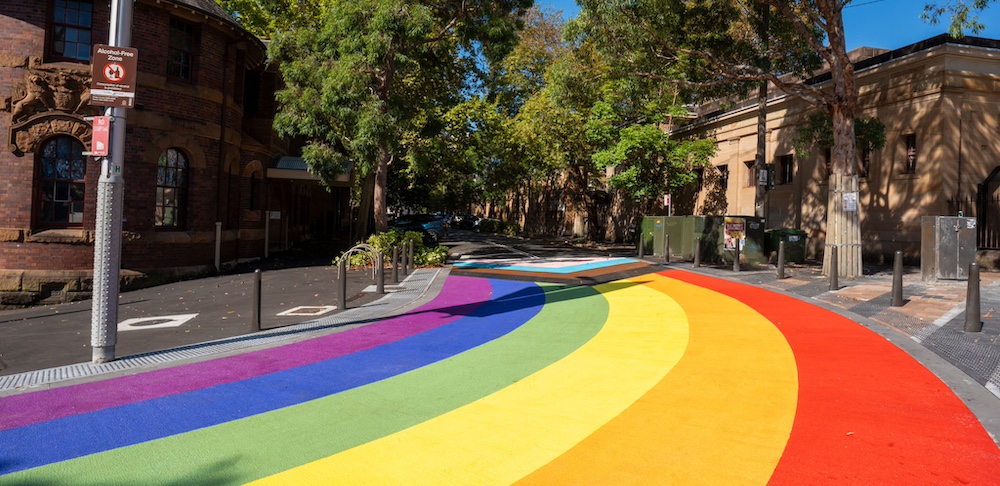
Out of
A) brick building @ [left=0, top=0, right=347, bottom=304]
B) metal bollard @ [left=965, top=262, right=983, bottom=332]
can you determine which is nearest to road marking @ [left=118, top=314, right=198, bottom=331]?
Answer: brick building @ [left=0, top=0, right=347, bottom=304]

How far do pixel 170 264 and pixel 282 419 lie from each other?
1393 cm

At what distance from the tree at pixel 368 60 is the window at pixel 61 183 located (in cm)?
557

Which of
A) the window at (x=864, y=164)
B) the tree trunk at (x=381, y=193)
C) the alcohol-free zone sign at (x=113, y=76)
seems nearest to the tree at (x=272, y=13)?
the tree trunk at (x=381, y=193)

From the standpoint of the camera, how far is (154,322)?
10.9 meters

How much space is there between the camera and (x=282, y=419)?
5242 millimetres

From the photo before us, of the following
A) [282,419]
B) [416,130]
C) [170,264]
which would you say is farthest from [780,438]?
[416,130]

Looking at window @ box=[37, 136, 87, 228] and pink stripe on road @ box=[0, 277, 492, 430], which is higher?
window @ box=[37, 136, 87, 228]

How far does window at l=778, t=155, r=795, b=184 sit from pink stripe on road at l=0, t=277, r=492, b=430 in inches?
844

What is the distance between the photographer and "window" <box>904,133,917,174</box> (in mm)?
20000

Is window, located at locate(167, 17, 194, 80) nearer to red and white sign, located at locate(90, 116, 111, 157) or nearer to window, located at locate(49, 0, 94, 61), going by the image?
window, located at locate(49, 0, 94, 61)

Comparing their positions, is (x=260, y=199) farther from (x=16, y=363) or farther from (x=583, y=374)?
(x=583, y=374)

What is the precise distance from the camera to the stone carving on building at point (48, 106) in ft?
48.9

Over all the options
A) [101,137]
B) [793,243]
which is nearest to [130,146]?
[101,137]

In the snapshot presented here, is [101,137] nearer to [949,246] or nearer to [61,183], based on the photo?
[61,183]
